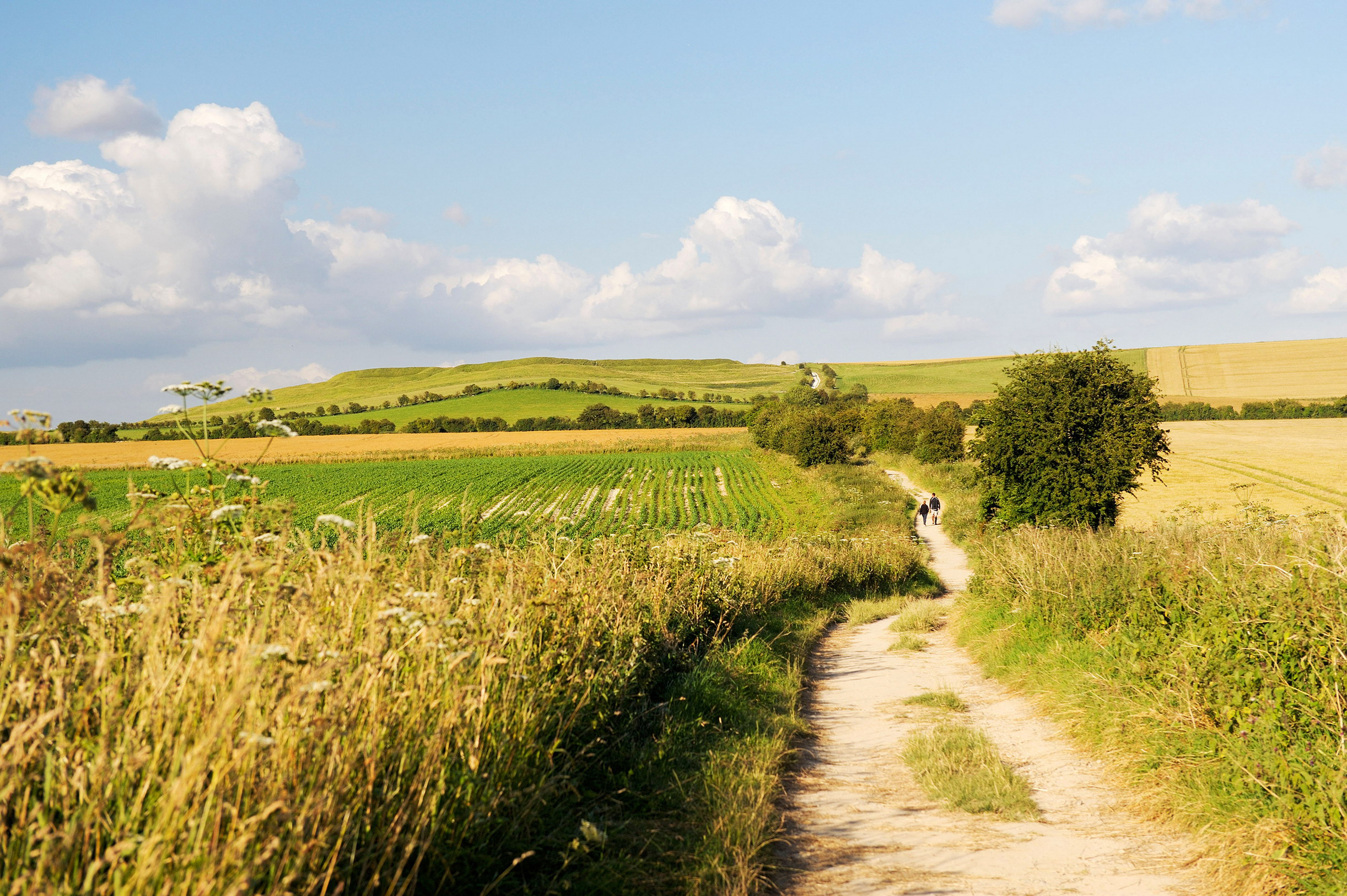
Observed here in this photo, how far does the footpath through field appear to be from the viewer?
13.9ft

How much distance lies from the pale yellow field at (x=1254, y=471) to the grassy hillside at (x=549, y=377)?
Answer: 83.5 m

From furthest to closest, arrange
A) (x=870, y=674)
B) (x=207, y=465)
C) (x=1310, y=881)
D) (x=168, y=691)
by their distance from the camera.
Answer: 1. (x=870, y=674)
2. (x=207, y=465)
3. (x=1310, y=881)
4. (x=168, y=691)

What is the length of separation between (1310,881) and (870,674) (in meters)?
5.68

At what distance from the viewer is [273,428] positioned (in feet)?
17.6

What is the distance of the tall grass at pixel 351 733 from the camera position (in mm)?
2414

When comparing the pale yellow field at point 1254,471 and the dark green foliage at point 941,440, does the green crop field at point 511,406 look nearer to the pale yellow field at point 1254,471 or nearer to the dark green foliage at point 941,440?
the dark green foliage at point 941,440

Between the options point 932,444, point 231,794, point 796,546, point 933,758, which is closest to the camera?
point 231,794

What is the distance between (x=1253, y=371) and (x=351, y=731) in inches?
4433

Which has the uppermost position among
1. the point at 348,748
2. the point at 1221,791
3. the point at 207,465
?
the point at 207,465

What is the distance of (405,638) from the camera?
407cm

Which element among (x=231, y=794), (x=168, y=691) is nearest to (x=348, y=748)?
(x=231, y=794)

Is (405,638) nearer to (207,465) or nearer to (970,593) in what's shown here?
(207,465)

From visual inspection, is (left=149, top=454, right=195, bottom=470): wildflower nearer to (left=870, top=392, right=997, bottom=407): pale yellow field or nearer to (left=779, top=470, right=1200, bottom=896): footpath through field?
(left=779, top=470, right=1200, bottom=896): footpath through field

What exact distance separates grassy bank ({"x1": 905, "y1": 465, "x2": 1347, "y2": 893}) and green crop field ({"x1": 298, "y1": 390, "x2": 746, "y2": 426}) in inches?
3631
